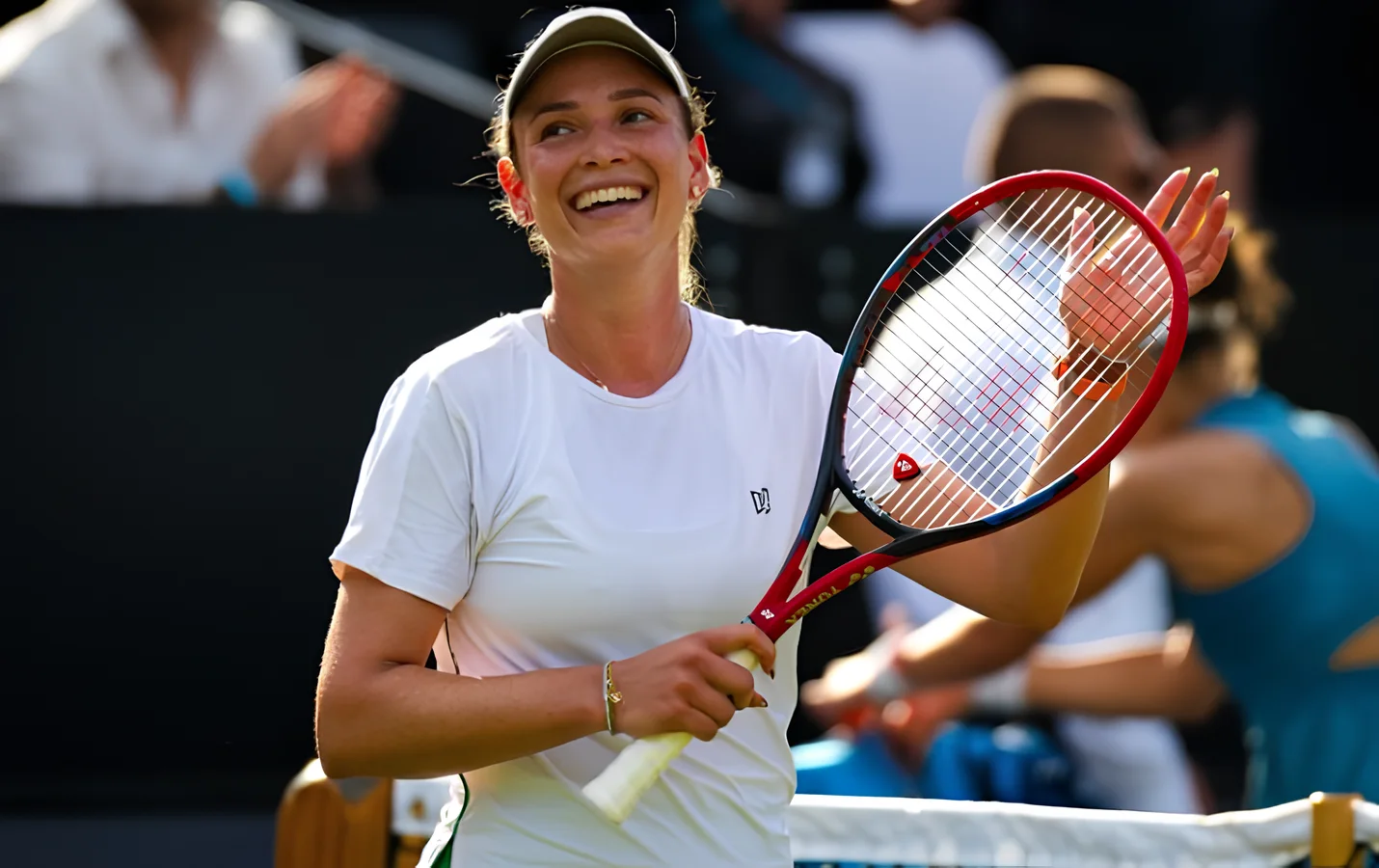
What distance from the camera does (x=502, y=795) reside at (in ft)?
7.06

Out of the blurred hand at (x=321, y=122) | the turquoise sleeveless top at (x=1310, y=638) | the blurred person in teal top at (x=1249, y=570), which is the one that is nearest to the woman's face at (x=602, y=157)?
the blurred person in teal top at (x=1249, y=570)

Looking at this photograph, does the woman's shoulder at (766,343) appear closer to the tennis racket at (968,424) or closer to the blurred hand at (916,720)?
the tennis racket at (968,424)

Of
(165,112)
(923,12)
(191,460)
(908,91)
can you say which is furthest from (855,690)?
(923,12)

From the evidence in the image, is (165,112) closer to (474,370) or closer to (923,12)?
(923,12)

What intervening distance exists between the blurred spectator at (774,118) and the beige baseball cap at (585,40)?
393 cm

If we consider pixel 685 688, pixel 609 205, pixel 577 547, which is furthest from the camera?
pixel 609 205

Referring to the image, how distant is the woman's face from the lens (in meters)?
2.19

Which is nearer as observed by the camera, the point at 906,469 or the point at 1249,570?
the point at 906,469

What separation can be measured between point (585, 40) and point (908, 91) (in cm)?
420

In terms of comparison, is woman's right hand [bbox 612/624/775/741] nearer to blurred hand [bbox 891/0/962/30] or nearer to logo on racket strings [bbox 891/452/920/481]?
logo on racket strings [bbox 891/452/920/481]

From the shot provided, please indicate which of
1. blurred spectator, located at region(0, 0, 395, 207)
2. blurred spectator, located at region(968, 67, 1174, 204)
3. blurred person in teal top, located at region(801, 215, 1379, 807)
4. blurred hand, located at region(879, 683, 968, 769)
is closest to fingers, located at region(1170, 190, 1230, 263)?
blurred person in teal top, located at region(801, 215, 1379, 807)

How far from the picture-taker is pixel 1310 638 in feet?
11.3

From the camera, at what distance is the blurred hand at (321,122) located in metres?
5.14

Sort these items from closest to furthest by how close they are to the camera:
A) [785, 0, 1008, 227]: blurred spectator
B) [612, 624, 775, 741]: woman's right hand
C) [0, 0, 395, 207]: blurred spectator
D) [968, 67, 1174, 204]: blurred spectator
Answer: [612, 624, 775, 741]: woman's right hand
[968, 67, 1174, 204]: blurred spectator
[0, 0, 395, 207]: blurred spectator
[785, 0, 1008, 227]: blurred spectator
